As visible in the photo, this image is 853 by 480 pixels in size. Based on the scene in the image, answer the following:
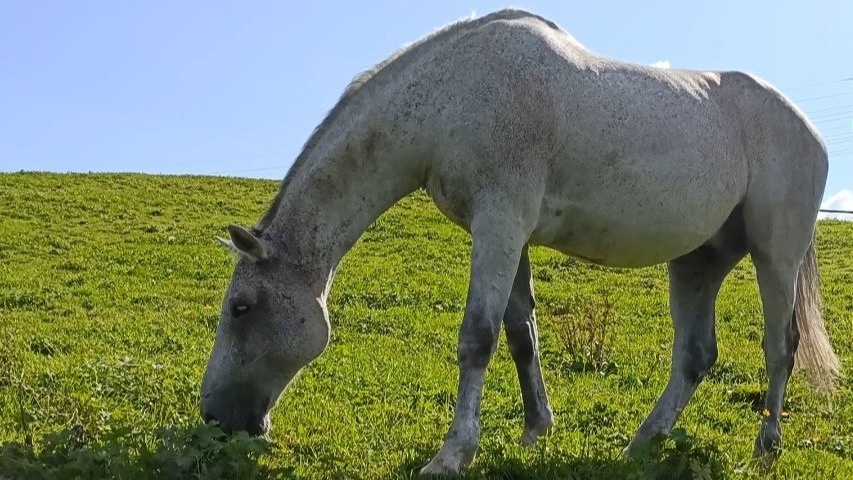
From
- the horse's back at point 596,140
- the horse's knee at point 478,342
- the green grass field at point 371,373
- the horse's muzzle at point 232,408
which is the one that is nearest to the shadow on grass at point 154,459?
the green grass field at point 371,373

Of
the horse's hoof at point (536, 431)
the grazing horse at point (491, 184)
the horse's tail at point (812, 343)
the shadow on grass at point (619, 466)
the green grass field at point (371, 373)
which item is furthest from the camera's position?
the horse's tail at point (812, 343)

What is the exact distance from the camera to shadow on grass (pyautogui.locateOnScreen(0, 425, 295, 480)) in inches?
156

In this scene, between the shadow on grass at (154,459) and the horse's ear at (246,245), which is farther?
the horse's ear at (246,245)

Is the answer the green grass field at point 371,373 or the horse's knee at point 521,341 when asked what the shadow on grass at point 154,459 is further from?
the horse's knee at point 521,341

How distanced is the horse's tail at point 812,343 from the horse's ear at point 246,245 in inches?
159

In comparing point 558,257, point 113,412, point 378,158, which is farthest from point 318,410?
point 558,257

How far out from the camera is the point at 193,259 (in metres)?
16.8

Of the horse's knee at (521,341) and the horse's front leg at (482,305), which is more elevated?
the horse's front leg at (482,305)

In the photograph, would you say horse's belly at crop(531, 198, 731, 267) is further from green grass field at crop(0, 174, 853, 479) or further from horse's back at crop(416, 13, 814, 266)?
green grass field at crop(0, 174, 853, 479)

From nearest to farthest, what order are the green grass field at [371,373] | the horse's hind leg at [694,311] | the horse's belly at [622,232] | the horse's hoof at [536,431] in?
the green grass field at [371,373]
the horse's belly at [622,232]
the horse's hoof at [536,431]
the horse's hind leg at [694,311]

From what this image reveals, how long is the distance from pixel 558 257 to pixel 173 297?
8.35 metres

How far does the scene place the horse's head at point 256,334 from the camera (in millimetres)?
4973

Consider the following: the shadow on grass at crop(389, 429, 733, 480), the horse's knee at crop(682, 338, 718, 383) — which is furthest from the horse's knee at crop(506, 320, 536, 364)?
the horse's knee at crop(682, 338, 718, 383)

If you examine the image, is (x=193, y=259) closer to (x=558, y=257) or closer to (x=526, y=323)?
(x=558, y=257)
